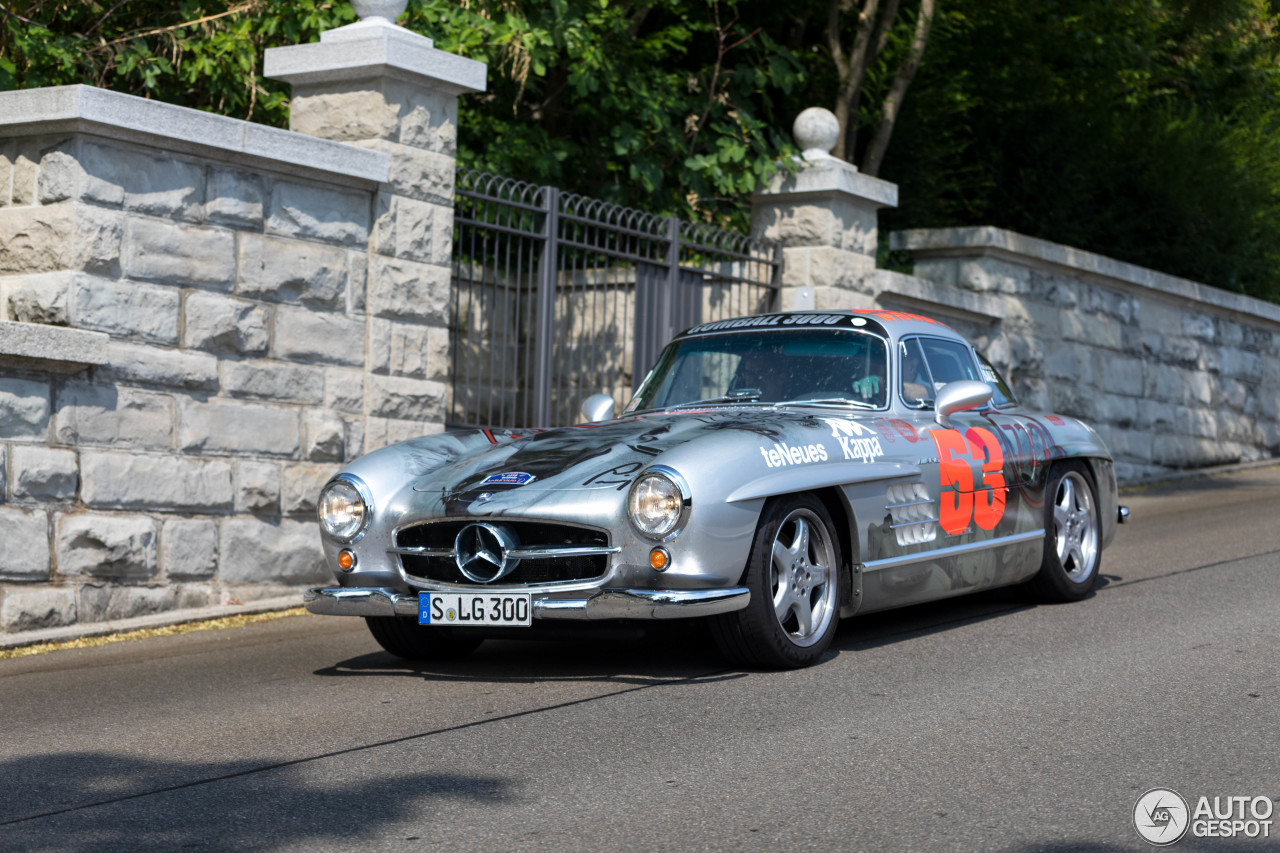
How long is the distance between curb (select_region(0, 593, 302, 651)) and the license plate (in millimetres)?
2447

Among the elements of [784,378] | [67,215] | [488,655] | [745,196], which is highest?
[745,196]

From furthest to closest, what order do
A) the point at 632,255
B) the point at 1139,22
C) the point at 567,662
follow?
the point at 1139,22
the point at 632,255
the point at 567,662

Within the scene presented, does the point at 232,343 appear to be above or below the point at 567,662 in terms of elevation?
above

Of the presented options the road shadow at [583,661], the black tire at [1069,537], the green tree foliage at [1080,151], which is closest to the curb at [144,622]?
the road shadow at [583,661]

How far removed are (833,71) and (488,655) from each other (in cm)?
1130

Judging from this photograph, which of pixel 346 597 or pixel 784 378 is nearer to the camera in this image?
pixel 346 597

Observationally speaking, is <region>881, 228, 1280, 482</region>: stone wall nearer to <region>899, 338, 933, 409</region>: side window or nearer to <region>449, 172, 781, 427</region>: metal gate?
<region>449, 172, 781, 427</region>: metal gate

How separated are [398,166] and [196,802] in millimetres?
5653

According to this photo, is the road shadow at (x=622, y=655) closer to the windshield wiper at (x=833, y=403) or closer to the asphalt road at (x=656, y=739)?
the asphalt road at (x=656, y=739)

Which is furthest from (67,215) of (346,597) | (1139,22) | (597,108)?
(1139,22)

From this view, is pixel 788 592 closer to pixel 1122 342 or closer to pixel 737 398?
pixel 737 398

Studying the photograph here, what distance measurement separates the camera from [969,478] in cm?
739

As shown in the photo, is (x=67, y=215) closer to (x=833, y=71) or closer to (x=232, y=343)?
(x=232, y=343)

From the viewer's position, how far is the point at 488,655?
7066 millimetres
